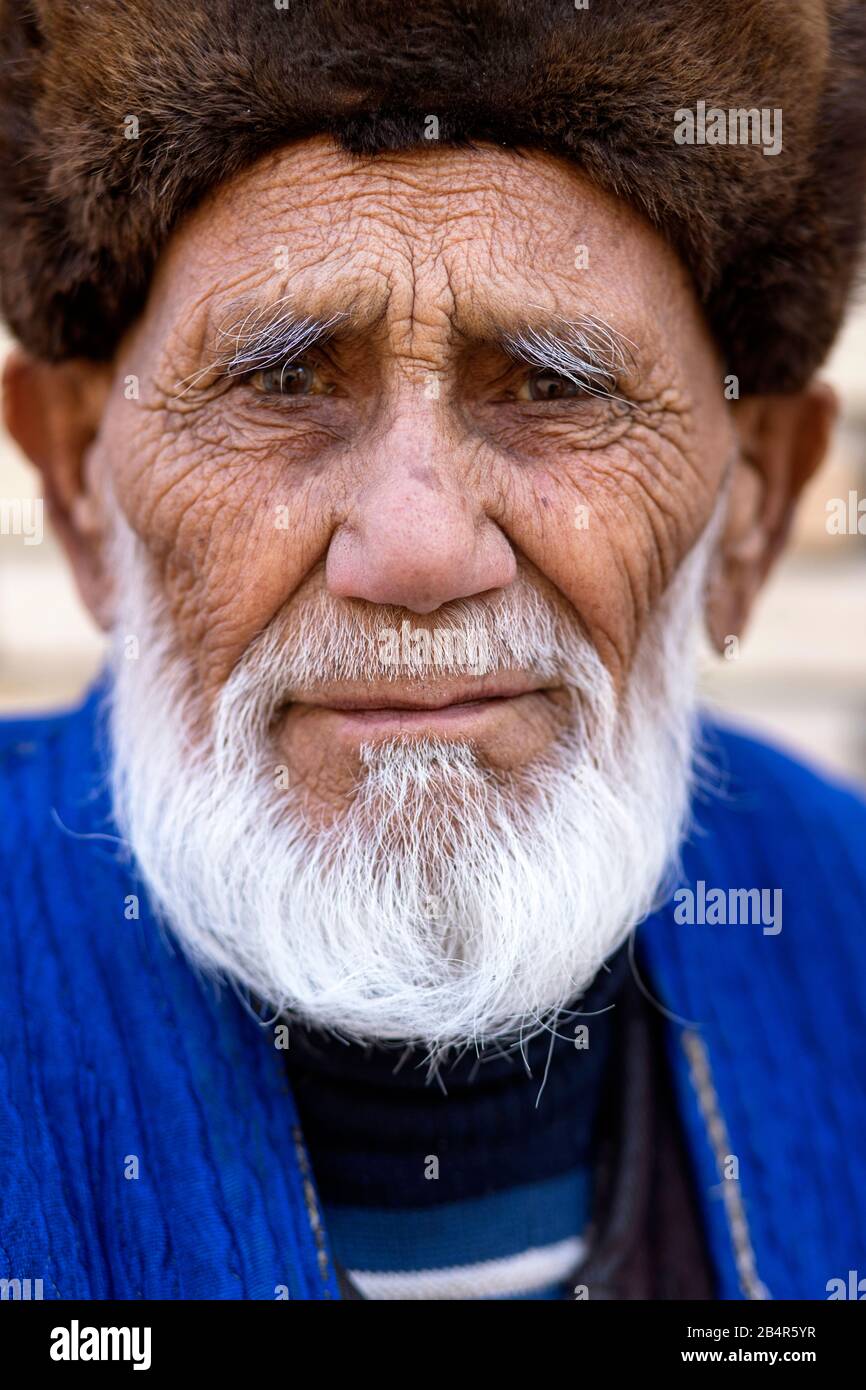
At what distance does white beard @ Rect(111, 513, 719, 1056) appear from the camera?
1.76 m

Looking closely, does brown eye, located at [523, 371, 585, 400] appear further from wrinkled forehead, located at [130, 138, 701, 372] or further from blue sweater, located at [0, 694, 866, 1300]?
blue sweater, located at [0, 694, 866, 1300]

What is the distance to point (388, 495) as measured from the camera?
64.2 inches

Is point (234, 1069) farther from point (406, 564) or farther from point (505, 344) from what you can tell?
point (505, 344)

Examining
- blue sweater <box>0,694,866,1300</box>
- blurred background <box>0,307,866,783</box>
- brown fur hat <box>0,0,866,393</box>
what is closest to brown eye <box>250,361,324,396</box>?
brown fur hat <box>0,0,866,393</box>

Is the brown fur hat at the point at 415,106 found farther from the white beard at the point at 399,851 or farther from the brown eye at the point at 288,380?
the white beard at the point at 399,851

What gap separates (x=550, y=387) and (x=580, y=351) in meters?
0.07

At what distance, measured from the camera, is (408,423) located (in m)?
1.67

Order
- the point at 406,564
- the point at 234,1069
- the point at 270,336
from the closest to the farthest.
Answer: the point at 406,564 < the point at 270,336 < the point at 234,1069

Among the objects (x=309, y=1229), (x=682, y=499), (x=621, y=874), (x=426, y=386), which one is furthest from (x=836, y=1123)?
(x=426, y=386)

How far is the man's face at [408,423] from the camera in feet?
5.49

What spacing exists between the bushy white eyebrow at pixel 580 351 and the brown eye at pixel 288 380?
273 millimetres

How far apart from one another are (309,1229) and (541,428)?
1.17m

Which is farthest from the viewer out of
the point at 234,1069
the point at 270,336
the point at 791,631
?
the point at 791,631

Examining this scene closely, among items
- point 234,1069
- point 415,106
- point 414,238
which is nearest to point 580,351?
point 414,238
